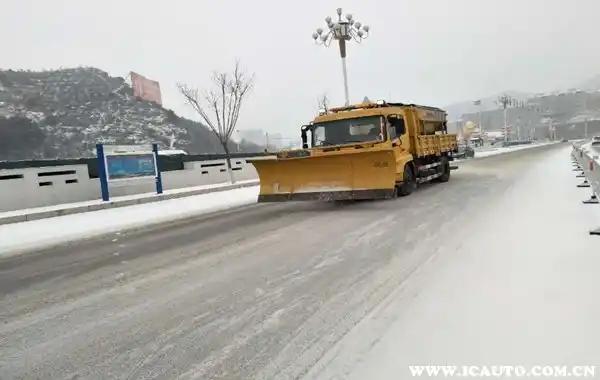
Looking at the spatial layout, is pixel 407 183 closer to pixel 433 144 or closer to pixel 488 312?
pixel 433 144

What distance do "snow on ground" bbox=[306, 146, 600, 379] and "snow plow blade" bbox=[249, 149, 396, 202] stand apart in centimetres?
462

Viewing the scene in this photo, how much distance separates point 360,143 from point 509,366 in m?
9.75

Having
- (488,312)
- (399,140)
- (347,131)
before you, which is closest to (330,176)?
(347,131)

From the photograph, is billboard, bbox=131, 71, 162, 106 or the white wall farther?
billboard, bbox=131, 71, 162, 106

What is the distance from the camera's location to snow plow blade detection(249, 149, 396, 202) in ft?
38.3

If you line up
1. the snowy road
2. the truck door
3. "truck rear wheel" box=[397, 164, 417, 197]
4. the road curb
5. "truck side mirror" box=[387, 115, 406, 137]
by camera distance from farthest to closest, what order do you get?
the road curb
"truck rear wheel" box=[397, 164, 417, 197]
"truck side mirror" box=[387, 115, 406, 137]
the truck door
the snowy road

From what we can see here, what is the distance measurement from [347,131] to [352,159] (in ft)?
5.00

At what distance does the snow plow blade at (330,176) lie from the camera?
11688 millimetres

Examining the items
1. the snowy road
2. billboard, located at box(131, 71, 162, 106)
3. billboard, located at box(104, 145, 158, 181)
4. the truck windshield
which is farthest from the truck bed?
billboard, located at box(131, 71, 162, 106)

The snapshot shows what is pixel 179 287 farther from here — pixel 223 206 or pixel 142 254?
pixel 223 206

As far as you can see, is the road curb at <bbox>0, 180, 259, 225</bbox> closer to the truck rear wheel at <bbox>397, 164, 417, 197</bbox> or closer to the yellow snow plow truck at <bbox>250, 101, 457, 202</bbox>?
the yellow snow plow truck at <bbox>250, 101, 457, 202</bbox>

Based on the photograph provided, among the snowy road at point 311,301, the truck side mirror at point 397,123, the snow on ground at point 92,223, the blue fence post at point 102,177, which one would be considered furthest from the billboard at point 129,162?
the truck side mirror at point 397,123

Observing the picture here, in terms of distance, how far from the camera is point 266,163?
1284 centimetres

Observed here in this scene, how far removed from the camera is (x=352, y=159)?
11906 millimetres
